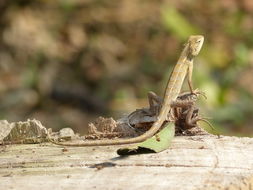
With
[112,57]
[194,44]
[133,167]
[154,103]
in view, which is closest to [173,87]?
[154,103]

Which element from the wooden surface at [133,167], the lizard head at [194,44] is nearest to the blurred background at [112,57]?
the lizard head at [194,44]

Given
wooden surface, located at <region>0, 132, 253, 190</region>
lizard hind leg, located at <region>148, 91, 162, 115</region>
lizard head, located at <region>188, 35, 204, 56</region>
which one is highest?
lizard head, located at <region>188, 35, 204, 56</region>

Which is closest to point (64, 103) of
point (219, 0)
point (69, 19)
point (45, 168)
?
point (69, 19)

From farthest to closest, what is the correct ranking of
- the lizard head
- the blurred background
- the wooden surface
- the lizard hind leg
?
the blurred background, the lizard head, the lizard hind leg, the wooden surface

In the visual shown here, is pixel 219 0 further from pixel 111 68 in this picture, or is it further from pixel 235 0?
pixel 111 68

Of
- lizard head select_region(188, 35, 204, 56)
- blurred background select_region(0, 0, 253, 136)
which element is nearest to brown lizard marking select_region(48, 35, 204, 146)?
lizard head select_region(188, 35, 204, 56)

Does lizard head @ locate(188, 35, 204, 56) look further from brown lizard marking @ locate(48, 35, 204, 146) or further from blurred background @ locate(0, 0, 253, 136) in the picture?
blurred background @ locate(0, 0, 253, 136)

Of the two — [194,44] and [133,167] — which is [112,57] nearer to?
[194,44]
